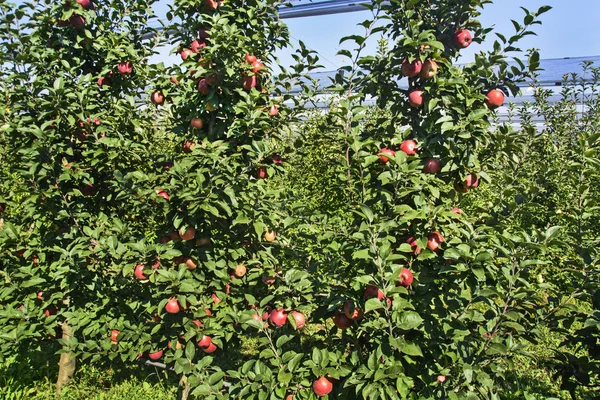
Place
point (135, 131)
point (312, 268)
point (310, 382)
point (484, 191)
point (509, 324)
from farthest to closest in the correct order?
point (484, 191) < point (135, 131) < point (312, 268) < point (310, 382) < point (509, 324)

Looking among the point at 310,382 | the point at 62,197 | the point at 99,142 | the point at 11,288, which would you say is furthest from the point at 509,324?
the point at 11,288

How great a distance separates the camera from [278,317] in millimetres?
1965

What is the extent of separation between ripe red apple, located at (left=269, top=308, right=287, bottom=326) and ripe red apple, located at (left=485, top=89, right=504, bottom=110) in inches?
49.2

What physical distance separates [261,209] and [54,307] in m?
1.53

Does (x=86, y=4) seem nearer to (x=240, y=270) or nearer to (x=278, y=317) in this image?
(x=240, y=270)

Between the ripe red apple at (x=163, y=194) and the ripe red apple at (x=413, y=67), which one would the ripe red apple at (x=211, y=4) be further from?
the ripe red apple at (x=413, y=67)

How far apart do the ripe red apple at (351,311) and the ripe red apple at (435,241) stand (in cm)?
38

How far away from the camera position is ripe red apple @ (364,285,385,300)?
1735 millimetres

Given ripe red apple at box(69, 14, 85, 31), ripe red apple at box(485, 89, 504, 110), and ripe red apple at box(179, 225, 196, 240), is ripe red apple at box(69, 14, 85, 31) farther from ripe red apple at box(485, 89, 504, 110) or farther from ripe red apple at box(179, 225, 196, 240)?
ripe red apple at box(485, 89, 504, 110)

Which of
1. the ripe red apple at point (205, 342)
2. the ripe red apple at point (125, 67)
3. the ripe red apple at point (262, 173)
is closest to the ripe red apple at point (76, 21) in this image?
the ripe red apple at point (125, 67)

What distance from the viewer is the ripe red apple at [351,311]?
183 centimetres

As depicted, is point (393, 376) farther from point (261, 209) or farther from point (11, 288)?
point (11, 288)

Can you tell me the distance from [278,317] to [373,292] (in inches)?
17.9

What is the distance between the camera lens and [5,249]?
9.61ft
